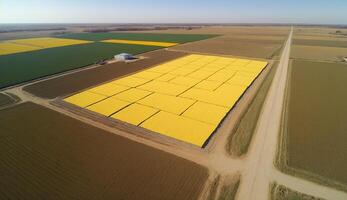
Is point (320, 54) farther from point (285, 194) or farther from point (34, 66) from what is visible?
point (34, 66)

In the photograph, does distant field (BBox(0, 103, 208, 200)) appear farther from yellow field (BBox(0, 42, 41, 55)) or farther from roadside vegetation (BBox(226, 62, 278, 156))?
yellow field (BBox(0, 42, 41, 55))

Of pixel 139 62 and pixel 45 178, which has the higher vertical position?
pixel 139 62

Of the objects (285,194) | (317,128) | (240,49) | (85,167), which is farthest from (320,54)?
(85,167)

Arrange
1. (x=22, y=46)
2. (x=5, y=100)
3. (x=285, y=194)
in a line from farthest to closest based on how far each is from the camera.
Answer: (x=22, y=46)
(x=5, y=100)
(x=285, y=194)

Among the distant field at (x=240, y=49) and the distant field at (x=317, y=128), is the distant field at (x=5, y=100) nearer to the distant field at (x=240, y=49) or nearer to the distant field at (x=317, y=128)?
the distant field at (x=317, y=128)

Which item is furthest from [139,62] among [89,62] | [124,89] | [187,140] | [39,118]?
[187,140]

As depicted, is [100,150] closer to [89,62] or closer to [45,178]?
[45,178]

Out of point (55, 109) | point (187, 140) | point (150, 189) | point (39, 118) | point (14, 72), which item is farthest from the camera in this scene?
point (14, 72)
